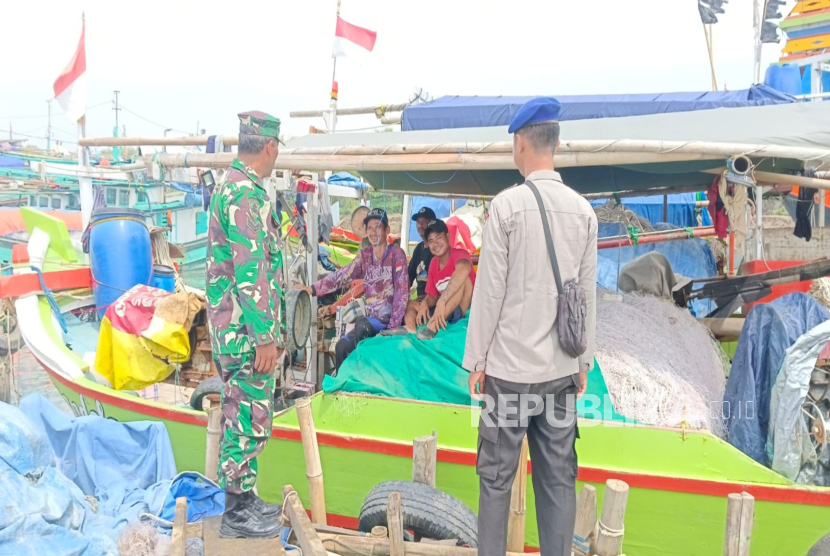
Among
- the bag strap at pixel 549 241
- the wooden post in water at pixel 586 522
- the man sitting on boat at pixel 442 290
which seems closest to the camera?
the bag strap at pixel 549 241

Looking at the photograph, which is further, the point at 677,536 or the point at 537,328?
the point at 677,536

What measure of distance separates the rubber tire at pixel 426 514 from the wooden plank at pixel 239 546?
53 cm

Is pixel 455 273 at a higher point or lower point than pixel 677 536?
higher

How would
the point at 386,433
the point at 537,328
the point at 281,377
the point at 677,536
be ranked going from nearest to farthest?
the point at 537,328
the point at 677,536
the point at 386,433
the point at 281,377

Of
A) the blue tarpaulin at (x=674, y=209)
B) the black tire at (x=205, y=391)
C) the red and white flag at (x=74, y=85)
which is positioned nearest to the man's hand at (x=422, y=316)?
the black tire at (x=205, y=391)

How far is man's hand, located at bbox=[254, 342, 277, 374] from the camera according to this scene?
2730 millimetres

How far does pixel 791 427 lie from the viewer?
10.1 feet

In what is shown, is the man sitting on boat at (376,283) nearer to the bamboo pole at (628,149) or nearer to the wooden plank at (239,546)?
the bamboo pole at (628,149)

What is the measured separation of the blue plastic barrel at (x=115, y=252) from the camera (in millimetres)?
6930

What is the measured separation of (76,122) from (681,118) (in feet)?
19.9

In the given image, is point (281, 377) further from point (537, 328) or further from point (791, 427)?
point (791, 427)

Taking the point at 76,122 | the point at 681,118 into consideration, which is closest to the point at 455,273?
the point at 681,118

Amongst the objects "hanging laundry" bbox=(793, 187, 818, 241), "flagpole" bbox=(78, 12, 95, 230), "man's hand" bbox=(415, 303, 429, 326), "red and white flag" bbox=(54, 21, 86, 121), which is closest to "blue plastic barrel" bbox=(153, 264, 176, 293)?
"flagpole" bbox=(78, 12, 95, 230)

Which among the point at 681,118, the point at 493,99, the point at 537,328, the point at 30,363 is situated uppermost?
the point at 493,99
